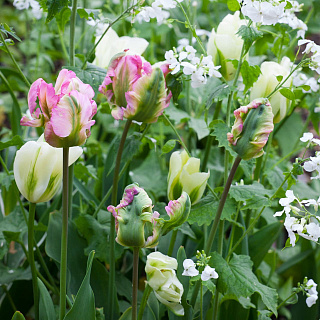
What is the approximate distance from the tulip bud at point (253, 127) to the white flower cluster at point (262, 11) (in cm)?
14

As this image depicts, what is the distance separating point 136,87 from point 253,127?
15 centimetres

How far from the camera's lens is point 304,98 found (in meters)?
1.21

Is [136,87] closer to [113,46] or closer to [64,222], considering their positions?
[64,222]

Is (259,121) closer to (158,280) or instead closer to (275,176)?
(158,280)

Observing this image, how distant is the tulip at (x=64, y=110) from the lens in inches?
21.9

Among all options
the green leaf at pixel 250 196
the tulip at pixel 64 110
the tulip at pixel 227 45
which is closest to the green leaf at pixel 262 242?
the green leaf at pixel 250 196

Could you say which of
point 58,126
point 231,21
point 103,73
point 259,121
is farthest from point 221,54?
point 58,126

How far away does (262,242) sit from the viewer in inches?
39.4

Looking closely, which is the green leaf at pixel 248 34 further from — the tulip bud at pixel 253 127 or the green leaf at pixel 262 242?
the green leaf at pixel 262 242

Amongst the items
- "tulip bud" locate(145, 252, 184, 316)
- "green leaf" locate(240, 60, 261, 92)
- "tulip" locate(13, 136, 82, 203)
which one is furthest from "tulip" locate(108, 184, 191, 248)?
"green leaf" locate(240, 60, 261, 92)

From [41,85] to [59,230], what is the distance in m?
0.39

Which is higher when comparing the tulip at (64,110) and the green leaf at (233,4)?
the green leaf at (233,4)

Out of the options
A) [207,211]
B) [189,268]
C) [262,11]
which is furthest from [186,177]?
[262,11]

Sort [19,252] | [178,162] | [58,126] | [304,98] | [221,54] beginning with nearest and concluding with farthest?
[58,126] < [178,162] < [221,54] < [19,252] < [304,98]
